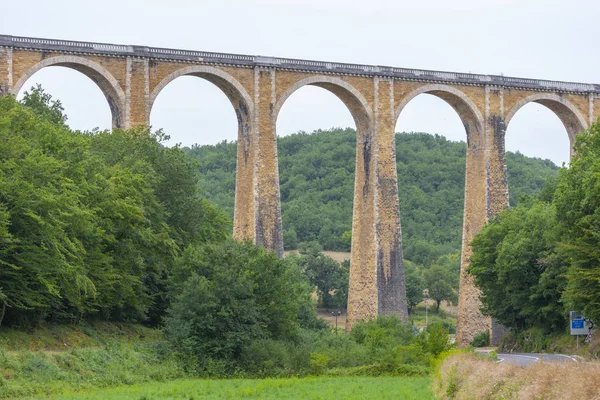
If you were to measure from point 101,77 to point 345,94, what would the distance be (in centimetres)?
1259

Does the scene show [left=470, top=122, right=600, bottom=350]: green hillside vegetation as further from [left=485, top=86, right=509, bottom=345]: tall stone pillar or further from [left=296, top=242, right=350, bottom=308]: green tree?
[left=296, top=242, right=350, bottom=308]: green tree

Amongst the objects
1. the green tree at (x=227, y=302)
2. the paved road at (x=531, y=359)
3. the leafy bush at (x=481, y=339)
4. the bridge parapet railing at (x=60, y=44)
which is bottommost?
the leafy bush at (x=481, y=339)

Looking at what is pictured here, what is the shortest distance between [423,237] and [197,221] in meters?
48.4

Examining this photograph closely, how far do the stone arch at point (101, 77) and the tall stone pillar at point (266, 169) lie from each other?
20.3ft

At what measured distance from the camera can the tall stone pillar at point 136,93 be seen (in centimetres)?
4722

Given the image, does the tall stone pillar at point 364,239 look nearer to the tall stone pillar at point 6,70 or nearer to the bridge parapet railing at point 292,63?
the bridge parapet railing at point 292,63

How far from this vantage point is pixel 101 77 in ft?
155

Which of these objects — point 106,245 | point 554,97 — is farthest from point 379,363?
point 554,97

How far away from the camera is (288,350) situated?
40.0 metres

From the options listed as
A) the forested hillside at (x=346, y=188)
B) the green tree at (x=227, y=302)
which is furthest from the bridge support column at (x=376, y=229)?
the forested hillside at (x=346, y=188)

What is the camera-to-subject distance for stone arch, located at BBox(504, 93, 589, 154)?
58.5 m

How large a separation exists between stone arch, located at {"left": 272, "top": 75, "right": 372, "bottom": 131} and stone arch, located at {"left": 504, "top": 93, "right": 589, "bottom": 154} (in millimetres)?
8748

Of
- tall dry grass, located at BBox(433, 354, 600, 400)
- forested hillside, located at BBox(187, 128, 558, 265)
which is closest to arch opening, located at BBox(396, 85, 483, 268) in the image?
forested hillside, located at BBox(187, 128, 558, 265)

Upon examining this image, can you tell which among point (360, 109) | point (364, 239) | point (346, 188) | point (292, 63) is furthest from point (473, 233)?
point (346, 188)
